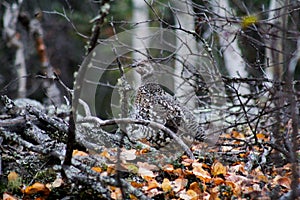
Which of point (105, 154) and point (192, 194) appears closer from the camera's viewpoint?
point (192, 194)

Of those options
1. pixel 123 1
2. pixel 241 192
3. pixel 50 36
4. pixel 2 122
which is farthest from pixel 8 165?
pixel 50 36

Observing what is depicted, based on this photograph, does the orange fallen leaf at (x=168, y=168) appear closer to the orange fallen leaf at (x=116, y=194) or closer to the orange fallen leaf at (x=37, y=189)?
the orange fallen leaf at (x=116, y=194)

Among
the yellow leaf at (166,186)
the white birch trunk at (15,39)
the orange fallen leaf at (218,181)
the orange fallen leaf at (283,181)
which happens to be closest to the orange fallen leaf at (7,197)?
the yellow leaf at (166,186)

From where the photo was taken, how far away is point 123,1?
11406 millimetres

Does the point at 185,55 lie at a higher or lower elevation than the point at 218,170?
higher

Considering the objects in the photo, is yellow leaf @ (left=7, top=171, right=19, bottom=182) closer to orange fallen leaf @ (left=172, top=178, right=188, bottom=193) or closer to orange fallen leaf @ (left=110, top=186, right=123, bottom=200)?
orange fallen leaf @ (left=110, top=186, right=123, bottom=200)

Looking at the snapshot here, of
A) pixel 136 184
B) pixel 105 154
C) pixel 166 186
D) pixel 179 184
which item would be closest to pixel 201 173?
pixel 179 184

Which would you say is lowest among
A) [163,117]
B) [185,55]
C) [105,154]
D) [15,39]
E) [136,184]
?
[136,184]

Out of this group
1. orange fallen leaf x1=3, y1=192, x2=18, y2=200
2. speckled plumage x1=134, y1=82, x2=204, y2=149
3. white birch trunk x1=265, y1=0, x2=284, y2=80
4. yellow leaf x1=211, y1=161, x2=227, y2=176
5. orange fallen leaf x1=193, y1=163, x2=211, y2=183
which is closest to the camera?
white birch trunk x1=265, y1=0, x2=284, y2=80

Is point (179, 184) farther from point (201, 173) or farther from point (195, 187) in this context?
point (201, 173)

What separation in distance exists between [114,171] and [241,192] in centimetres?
100

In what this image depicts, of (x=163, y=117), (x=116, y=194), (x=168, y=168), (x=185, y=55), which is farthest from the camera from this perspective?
(x=185, y=55)

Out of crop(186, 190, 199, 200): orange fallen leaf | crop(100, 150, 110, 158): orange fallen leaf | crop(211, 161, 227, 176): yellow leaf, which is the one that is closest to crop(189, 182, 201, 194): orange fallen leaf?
crop(186, 190, 199, 200): orange fallen leaf

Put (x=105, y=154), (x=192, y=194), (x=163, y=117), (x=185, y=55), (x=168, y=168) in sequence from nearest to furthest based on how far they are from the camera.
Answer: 1. (x=192, y=194)
2. (x=168, y=168)
3. (x=105, y=154)
4. (x=163, y=117)
5. (x=185, y=55)
